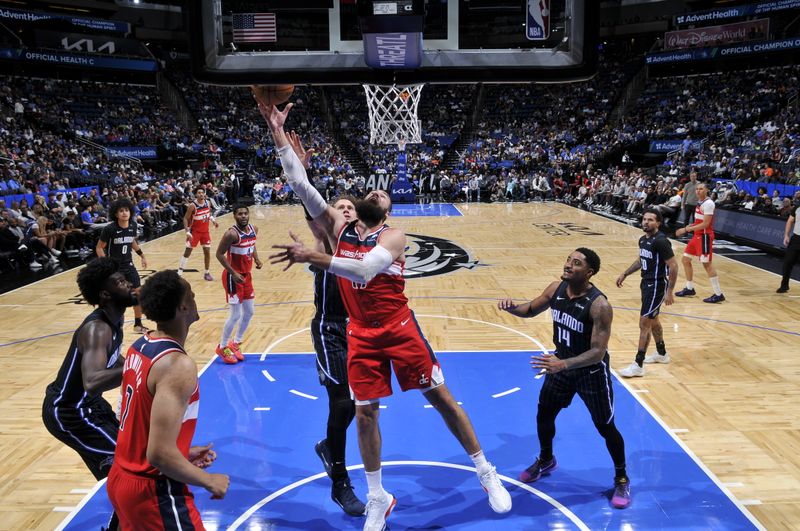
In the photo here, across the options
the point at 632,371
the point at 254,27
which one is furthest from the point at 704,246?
the point at 254,27

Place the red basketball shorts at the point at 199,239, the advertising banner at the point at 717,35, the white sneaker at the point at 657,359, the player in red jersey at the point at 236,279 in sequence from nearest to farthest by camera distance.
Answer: the white sneaker at the point at 657,359
the player in red jersey at the point at 236,279
the red basketball shorts at the point at 199,239
the advertising banner at the point at 717,35

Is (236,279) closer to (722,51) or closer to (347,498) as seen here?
(347,498)

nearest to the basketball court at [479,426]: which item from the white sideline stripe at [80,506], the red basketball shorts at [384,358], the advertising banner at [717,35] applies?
the white sideline stripe at [80,506]

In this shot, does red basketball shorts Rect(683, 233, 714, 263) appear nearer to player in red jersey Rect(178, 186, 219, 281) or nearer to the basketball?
the basketball

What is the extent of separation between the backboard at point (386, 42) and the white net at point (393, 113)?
3.75 m

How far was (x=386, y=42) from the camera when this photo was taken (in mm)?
4621

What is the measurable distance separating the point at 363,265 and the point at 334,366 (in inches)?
45.7

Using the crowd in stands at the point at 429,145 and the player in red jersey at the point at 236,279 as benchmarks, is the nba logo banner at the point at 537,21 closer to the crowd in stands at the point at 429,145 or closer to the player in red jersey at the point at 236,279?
the player in red jersey at the point at 236,279

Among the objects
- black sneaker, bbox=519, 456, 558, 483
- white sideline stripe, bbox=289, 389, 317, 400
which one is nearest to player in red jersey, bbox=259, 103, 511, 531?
black sneaker, bbox=519, 456, 558, 483

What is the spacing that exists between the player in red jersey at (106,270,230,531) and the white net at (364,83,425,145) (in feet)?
21.4

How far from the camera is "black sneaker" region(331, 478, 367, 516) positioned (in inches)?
154

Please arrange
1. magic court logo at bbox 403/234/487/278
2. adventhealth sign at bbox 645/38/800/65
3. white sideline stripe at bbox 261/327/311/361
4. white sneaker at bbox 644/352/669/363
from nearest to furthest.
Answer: white sneaker at bbox 644/352/669/363 → white sideline stripe at bbox 261/327/311/361 → magic court logo at bbox 403/234/487/278 → adventhealth sign at bbox 645/38/800/65

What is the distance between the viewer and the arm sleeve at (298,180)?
12.2ft

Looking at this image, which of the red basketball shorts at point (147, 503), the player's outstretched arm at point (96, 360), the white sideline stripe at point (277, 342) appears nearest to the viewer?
the red basketball shorts at point (147, 503)
